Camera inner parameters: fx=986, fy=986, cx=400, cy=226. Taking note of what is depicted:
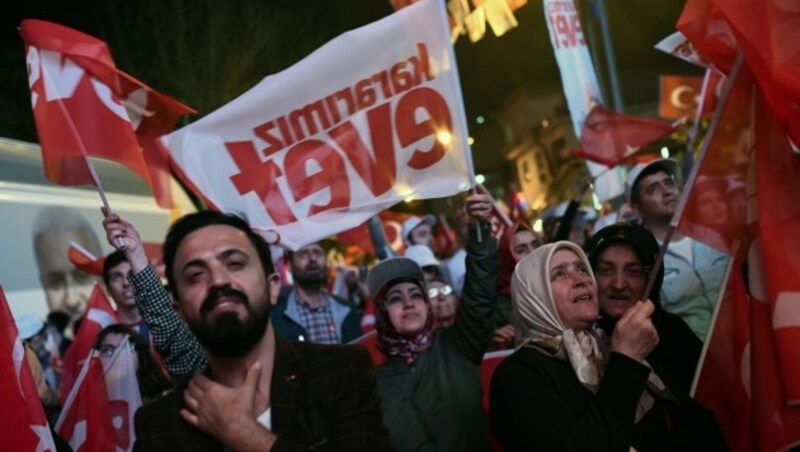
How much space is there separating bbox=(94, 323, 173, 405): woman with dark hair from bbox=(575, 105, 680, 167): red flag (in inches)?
171

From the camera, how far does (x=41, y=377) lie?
453 centimetres

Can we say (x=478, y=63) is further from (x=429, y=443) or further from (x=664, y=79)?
(x=429, y=443)

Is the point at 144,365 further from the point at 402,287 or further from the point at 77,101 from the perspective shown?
the point at 402,287

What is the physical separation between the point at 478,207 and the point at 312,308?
2851mm

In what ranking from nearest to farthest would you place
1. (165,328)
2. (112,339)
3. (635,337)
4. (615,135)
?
(635,337) < (165,328) < (112,339) < (615,135)

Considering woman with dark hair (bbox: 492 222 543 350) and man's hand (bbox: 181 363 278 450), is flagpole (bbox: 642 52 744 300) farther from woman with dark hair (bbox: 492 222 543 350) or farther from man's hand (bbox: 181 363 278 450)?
woman with dark hair (bbox: 492 222 543 350)

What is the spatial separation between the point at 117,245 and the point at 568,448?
2.21 m

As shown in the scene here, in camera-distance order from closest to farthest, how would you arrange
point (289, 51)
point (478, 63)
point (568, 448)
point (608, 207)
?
point (568, 448)
point (608, 207)
point (289, 51)
point (478, 63)

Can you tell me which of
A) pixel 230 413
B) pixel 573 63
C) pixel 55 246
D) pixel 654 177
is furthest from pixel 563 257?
pixel 55 246

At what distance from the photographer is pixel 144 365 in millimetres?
5062

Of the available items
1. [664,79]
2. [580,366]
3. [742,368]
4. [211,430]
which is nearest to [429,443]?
[580,366]

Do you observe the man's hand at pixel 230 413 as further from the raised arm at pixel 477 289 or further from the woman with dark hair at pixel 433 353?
the raised arm at pixel 477 289

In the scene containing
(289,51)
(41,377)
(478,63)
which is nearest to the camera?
(41,377)

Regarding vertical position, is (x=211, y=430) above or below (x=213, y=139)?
below
